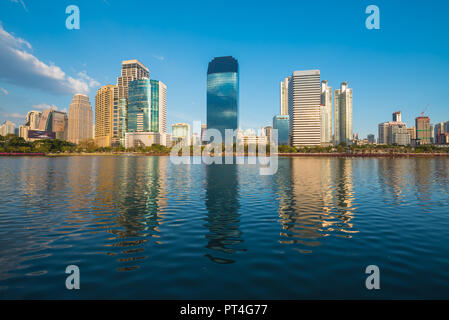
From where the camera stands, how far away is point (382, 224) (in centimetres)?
2131

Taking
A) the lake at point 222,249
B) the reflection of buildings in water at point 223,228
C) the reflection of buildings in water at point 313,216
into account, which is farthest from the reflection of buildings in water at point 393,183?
the reflection of buildings in water at point 223,228

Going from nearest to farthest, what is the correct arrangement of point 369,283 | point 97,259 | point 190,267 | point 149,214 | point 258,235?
point 369,283, point 190,267, point 97,259, point 258,235, point 149,214

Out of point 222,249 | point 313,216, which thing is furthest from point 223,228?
point 313,216

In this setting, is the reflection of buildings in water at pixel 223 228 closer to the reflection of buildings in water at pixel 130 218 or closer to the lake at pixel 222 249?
the lake at pixel 222 249

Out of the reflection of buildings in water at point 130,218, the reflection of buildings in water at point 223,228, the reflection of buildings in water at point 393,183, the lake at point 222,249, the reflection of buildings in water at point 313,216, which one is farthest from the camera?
the reflection of buildings in water at point 393,183

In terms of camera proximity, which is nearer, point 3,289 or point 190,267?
point 3,289

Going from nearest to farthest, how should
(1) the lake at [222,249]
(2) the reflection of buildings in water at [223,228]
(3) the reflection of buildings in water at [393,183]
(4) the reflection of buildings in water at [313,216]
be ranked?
(1) the lake at [222,249] → (2) the reflection of buildings in water at [223,228] → (4) the reflection of buildings in water at [313,216] → (3) the reflection of buildings in water at [393,183]

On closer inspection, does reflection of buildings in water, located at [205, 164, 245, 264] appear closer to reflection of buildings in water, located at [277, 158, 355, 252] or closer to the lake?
A: the lake

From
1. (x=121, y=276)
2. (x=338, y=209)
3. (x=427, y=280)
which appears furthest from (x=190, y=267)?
(x=338, y=209)

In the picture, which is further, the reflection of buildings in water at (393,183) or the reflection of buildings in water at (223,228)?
the reflection of buildings in water at (393,183)

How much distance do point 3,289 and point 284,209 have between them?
23456 mm

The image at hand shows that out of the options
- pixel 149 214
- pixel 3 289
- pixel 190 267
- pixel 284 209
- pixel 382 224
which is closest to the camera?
pixel 3 289

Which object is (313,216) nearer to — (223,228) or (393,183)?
(223,228)

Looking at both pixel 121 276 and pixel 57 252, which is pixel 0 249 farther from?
pixel 121 276
